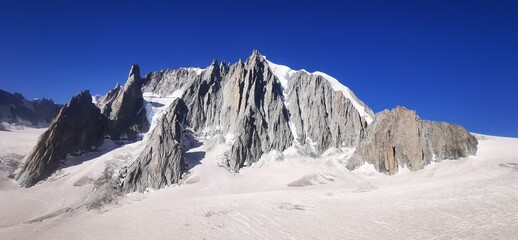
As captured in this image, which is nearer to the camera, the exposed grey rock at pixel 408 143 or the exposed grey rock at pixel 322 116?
the exposed grey rock at pixel 408 143

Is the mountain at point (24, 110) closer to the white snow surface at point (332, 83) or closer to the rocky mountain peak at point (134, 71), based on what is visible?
the rocky mountain peak at point (134, 71)

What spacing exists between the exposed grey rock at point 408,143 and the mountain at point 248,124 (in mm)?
170

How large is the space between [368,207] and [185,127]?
63287mm

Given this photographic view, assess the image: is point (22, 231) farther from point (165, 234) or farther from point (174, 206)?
point (165, 234)

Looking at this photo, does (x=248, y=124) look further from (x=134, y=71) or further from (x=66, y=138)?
(x=134, y=71)

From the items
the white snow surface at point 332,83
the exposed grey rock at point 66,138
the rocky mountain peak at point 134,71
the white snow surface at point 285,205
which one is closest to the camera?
the white snow surface at point 285,205

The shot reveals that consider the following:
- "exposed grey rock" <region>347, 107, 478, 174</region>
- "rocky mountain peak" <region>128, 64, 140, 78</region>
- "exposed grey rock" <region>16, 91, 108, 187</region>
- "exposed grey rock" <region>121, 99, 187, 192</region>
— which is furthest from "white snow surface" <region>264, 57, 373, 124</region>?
"exposed grey rock" <region>16, 91, 108, 187</region>

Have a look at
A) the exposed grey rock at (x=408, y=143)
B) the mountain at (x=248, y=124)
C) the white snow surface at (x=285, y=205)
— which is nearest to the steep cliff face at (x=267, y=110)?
the mountain at (x=248, y=124)

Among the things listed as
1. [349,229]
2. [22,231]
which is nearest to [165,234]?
[349,229]

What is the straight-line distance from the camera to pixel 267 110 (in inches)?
3445

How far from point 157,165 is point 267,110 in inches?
1405

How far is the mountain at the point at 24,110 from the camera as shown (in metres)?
96.0

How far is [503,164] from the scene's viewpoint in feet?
148

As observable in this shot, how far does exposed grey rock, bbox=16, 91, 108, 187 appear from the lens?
59.6 m
